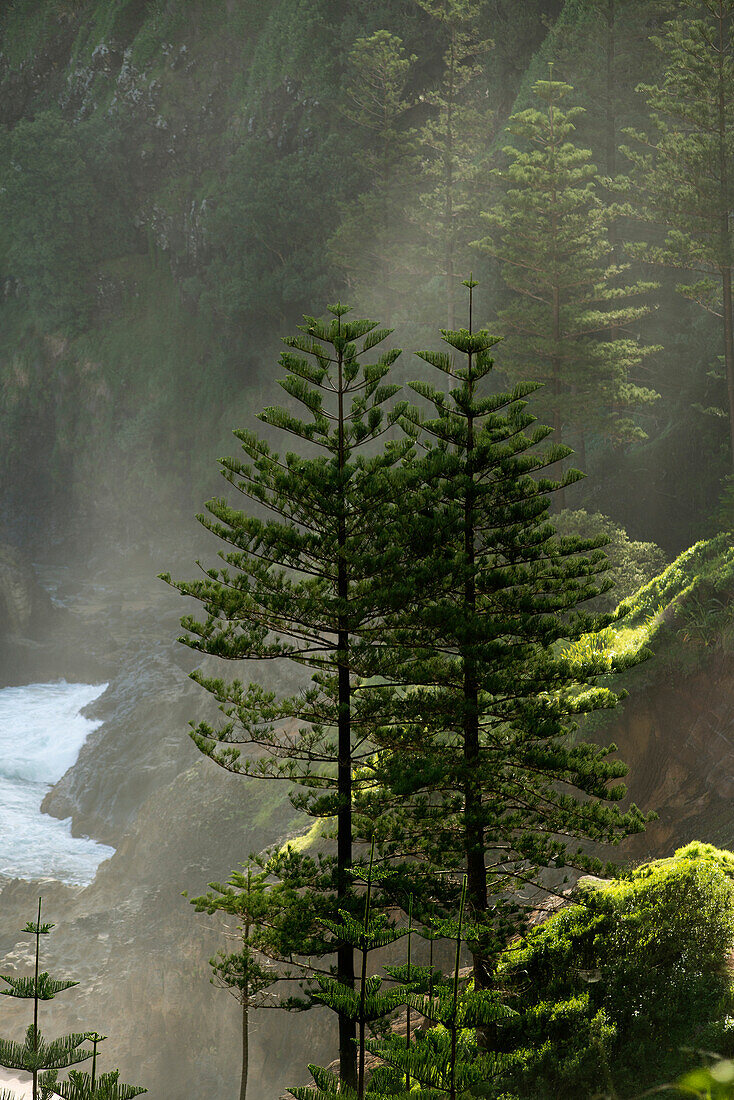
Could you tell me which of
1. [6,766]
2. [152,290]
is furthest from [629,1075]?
[152,290]

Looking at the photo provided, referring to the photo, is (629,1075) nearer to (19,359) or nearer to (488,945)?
(488,945)

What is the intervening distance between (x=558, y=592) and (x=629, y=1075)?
188 inches

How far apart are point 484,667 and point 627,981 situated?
2975 millimetres

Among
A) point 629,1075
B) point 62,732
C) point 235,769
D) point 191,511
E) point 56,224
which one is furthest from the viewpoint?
point 56,224

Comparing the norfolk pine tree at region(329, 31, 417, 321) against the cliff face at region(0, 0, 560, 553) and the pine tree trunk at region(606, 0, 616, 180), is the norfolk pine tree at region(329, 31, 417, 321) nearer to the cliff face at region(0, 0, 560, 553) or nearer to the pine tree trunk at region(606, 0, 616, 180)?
the cliff face at region(0, 0, 560, 553)

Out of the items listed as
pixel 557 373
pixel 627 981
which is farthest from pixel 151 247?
pixel 627 981

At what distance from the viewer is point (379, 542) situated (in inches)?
353

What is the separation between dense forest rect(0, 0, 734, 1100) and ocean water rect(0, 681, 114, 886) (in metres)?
0.71

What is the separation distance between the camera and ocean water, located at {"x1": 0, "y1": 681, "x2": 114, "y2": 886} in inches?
1000

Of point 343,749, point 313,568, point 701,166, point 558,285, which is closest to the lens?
point 343,749

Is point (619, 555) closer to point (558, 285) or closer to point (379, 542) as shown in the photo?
point (558, 285)

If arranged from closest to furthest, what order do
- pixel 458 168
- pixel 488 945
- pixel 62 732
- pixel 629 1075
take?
pixel 629 1075 → pixel 488 945 → pixel 458 168 → pixel 62 732

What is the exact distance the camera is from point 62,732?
35062 millimetres

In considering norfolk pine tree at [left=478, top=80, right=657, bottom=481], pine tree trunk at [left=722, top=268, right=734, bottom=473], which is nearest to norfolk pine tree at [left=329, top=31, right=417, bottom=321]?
norfolk pine tree at [left=478, top=80, right=657, bottom=481]
